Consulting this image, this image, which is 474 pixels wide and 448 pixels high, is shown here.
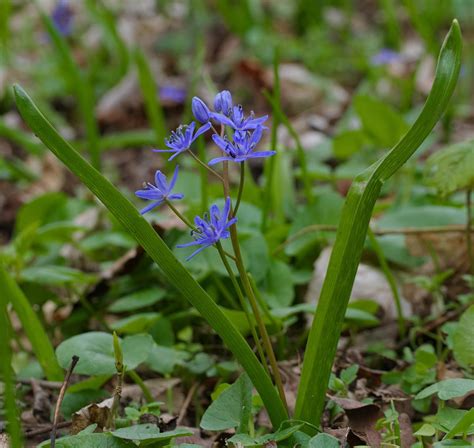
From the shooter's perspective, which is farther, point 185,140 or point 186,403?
point 186,403

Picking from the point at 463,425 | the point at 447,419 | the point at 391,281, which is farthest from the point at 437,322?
the point at 463,425

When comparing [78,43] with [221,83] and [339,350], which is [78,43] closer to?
[221,83]

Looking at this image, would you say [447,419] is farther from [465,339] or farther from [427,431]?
[465,339]

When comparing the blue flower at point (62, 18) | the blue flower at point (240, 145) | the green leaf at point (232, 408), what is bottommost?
the green leaf at point (232, 408)

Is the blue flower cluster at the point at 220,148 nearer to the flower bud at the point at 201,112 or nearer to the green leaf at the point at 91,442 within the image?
the flower bud at the point at 201,112

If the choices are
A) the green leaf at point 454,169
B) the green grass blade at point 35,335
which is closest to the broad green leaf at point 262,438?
the green grass blade at point 35,335
